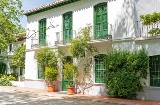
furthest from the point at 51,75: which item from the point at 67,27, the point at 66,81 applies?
the point at 67,27

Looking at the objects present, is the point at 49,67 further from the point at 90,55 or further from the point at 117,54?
the point at 117,54

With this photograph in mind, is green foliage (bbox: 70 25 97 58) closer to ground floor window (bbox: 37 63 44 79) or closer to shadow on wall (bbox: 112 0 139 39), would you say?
shadow on wall (bbox: 112 0 139 39)

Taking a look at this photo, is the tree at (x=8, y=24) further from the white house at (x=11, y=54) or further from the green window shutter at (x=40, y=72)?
the white house at (x=11, y=54)

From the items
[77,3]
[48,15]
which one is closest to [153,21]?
[77,3]

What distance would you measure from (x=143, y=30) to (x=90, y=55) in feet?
14.1

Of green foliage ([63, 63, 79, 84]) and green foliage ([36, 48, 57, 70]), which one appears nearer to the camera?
green foliage ([63, 63, 79, 84])

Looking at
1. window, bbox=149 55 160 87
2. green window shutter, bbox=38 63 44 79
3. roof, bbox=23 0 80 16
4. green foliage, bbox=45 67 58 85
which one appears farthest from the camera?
green window shutter, bbox=38 63 44 79

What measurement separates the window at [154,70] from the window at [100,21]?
4.01m

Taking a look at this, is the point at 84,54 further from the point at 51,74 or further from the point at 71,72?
the point at 51,74

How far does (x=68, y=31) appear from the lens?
68.3 feet

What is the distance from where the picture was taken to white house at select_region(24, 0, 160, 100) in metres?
15.7

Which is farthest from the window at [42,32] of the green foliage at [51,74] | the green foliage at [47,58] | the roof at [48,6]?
the green foliage at [51,74]

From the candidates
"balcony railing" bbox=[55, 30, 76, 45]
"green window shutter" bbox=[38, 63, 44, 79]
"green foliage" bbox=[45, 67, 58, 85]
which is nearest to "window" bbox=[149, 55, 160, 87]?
"balcony railing" bbox=[55, 30, 76, 45]

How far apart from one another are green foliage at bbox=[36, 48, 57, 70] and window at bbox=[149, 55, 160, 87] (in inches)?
329
